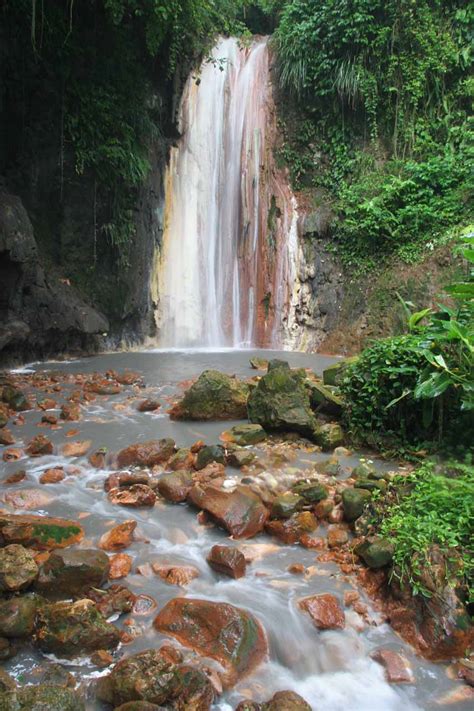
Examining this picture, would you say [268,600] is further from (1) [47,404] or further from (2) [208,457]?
(1) [47,404]

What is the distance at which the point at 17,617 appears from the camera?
7.50 feet

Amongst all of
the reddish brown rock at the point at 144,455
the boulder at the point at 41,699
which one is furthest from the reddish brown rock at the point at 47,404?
the boulder at the point at 41,699

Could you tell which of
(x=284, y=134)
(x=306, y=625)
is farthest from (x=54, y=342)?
(x=284, y=134)

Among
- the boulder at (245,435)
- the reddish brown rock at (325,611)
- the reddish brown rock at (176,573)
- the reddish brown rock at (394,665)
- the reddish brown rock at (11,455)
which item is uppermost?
the boulder at (245,435)

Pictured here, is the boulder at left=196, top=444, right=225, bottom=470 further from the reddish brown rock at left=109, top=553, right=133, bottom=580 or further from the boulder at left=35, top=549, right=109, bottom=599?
the boulder at left=35, top=549, right=109, bottom=599

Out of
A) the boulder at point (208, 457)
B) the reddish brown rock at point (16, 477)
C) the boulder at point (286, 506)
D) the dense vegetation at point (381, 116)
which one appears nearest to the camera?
the boulder at point (286, 506)

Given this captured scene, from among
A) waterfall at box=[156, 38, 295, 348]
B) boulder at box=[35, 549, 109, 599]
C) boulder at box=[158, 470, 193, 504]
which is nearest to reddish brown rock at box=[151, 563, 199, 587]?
boulder at box=[35, 549, 109, 599]

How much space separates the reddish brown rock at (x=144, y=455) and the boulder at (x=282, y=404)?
1091 mm

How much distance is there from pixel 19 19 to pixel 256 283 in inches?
273

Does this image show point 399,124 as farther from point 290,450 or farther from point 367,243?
point 290,450

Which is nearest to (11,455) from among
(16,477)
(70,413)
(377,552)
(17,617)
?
(16,477)

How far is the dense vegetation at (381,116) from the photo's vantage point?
36.7 feet

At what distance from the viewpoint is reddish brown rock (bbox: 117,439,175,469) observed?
14.0ft

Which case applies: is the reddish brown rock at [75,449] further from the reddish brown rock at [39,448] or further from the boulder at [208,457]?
the boulder at [208,457]
